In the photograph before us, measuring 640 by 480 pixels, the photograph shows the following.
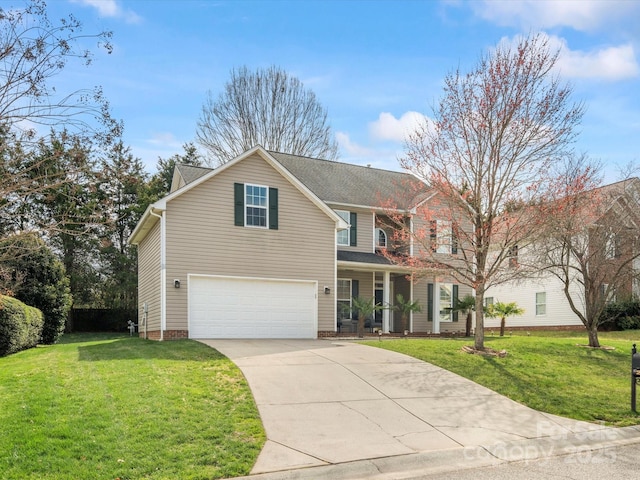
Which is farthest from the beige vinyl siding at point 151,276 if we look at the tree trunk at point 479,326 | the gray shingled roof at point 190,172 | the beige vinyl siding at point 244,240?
the tree trunk at point 479,326

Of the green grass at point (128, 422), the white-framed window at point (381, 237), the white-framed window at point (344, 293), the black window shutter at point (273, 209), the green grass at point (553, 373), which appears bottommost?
the green grass at point (553, 373)

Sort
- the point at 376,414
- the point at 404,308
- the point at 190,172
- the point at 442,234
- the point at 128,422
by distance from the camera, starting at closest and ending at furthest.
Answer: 1. the point at 128,422
2. the point at 376,414
3. the point at 442,234
4. the point at 190,172
5. the point at 404,308

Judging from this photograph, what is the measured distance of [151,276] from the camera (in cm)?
1869

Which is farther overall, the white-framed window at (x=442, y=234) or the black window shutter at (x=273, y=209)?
the black window shutter at (x=273, y=209)

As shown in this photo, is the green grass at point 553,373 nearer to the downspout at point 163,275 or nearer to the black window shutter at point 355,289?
the downspout at point 163,275

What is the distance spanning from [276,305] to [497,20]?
426 inches

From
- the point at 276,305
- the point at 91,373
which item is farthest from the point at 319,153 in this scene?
the point at 91,373

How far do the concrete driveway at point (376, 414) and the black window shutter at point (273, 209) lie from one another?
6.40 metres

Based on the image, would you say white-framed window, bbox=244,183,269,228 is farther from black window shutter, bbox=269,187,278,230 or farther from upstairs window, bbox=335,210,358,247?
upstairs window, bbox=335,210,358,247

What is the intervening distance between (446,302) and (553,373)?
39.7ft

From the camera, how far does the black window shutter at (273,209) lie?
18047mm

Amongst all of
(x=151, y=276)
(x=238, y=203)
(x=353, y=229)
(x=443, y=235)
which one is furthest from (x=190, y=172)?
(x=443, y=235)

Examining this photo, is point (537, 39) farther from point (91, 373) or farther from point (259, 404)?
point (91, 373)

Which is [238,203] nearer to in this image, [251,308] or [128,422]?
[251,308]
